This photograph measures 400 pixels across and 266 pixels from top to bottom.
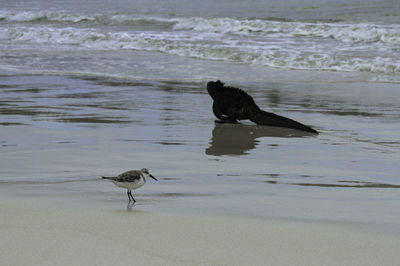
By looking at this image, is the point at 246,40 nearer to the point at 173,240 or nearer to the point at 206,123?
the point at 206,123

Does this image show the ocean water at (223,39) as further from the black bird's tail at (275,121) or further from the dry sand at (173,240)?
the dry sand at (173,240)

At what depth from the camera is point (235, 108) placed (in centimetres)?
898

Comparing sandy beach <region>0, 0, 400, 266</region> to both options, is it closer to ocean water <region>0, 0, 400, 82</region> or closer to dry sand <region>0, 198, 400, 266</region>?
dry sand <region>0, 198, 400, 266</region>

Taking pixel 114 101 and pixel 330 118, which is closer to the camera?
pixel 330 118

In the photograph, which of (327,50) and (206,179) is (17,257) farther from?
(327,50)

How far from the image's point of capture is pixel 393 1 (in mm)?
35375

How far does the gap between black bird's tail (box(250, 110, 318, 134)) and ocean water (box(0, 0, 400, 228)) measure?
118mm

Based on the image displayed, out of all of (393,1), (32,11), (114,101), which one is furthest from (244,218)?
(32,11)

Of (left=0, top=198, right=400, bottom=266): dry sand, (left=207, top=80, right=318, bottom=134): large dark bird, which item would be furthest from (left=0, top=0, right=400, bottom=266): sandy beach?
(left=207, top=80, right=318, bottom=134): large dark bird

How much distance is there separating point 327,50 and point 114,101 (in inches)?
387

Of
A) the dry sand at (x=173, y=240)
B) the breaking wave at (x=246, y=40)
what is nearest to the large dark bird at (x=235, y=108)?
the dry sand at (x=173, y=240)

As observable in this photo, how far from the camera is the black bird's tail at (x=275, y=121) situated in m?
8.19

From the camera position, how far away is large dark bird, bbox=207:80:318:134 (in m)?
8.69

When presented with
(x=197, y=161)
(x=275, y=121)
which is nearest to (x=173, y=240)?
(x=197, y=161)
